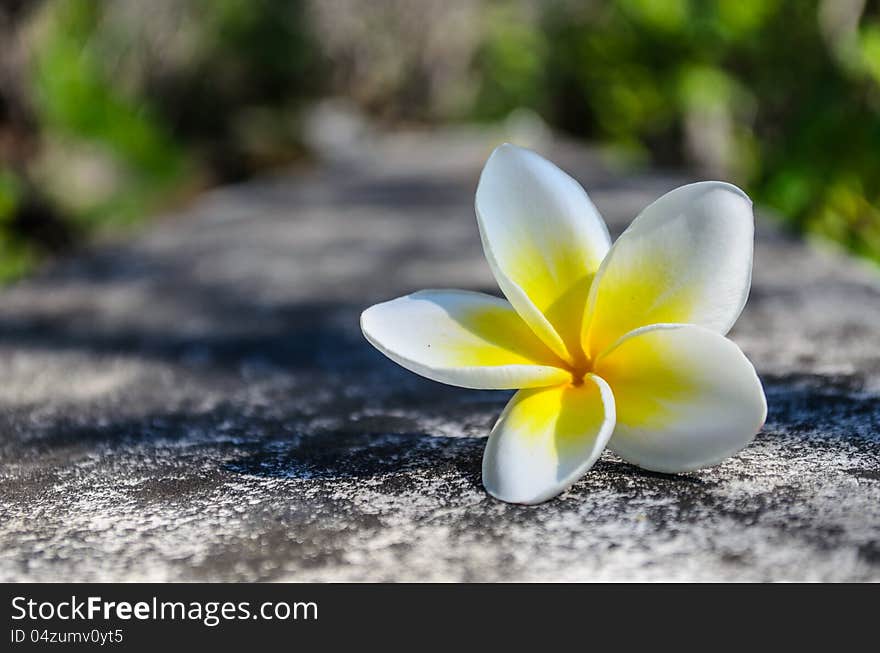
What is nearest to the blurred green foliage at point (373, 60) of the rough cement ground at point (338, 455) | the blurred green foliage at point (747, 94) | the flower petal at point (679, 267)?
the blurred green foliage at point (747, 94)

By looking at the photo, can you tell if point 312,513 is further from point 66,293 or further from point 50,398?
point 66,293

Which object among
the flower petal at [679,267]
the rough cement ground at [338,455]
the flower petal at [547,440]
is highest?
the flower petal at [679,267]

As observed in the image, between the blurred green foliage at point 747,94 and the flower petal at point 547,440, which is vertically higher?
the blurred green foliage at point 747,94

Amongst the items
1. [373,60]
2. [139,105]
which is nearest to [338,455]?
[139,105]

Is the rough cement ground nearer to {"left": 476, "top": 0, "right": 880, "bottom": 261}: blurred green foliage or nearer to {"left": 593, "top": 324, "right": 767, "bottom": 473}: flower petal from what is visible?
{"left": 593, "top": 324, "right": 767, "bottom": 473}: flower petal

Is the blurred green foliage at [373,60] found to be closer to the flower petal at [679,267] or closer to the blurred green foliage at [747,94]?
the blurred green foliage at [747,94]
